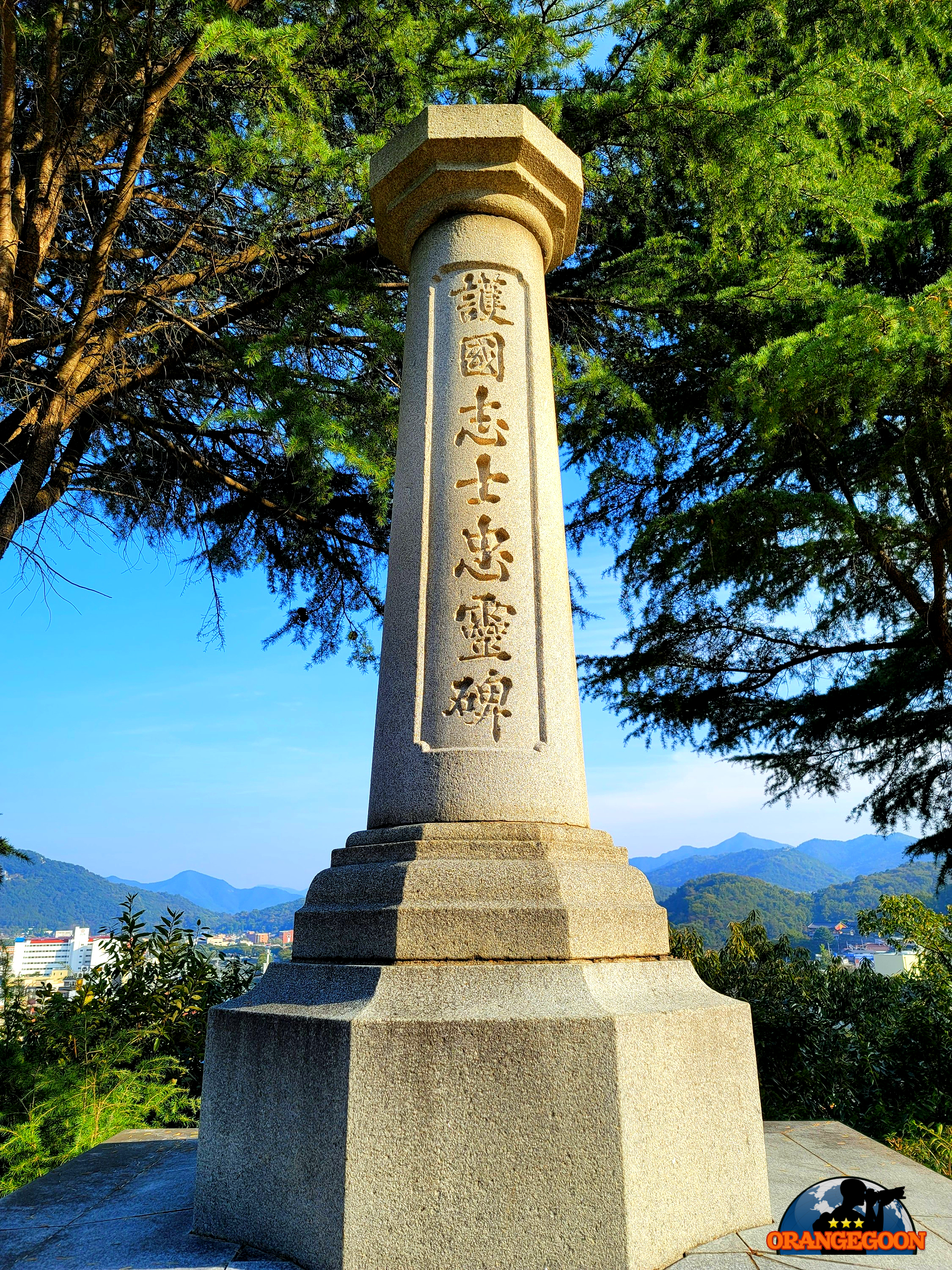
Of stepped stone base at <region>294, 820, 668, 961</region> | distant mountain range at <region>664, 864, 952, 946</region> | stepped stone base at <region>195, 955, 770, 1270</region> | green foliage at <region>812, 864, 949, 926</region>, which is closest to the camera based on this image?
stepped stone base at <region>195, 955, 770, 1270</region>

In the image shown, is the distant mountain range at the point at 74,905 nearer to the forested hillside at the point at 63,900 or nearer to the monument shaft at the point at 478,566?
the forested hillside at the point at 63,900

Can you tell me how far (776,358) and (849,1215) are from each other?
13.7 feet

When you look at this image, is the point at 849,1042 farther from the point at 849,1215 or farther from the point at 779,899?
the point at 779,899

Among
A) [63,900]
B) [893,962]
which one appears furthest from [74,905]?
[893,962]

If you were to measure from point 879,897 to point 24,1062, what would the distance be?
5.88m

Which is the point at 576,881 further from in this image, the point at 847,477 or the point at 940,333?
the point at 847,477

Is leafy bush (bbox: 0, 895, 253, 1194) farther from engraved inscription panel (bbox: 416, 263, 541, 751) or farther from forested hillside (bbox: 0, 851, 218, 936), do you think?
forested hillside (bbox: 0, 851, 218, 936)

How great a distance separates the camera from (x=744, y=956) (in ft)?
25.2

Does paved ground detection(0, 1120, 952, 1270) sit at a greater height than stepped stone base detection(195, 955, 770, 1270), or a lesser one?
lesser

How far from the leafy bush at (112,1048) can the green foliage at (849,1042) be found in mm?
3793

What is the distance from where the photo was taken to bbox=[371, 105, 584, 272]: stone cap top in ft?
11.4

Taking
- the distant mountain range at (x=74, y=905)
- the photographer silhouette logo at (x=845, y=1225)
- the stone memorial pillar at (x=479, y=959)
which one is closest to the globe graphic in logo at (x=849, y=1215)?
the photographer silhouette logo at (x=845, y=1225)

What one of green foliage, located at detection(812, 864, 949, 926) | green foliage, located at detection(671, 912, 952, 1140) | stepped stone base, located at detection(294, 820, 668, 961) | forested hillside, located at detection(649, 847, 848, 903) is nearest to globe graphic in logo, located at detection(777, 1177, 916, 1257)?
stepped stone base, located at detection(294, 820, 668, 961)

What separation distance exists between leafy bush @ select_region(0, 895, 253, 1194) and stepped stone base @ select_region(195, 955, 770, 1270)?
2271mm
